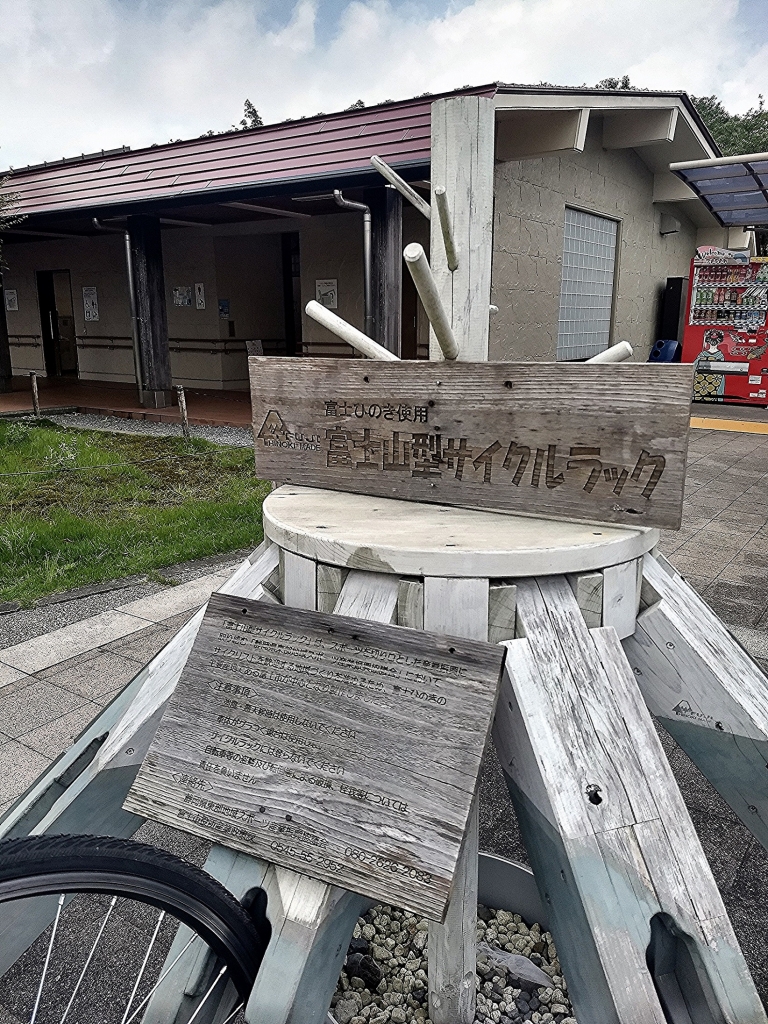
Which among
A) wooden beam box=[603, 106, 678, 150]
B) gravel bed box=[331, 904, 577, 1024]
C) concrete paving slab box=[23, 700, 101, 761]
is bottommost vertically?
gravel bed box=[331, 904, 577, 1024]

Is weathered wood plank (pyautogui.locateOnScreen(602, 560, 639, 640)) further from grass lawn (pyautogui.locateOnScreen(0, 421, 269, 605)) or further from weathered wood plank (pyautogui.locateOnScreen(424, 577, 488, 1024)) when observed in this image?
A: grass lawn (pyautogui.locateOnScreen(0, 421, 269, 605))

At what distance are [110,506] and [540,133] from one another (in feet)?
21.5

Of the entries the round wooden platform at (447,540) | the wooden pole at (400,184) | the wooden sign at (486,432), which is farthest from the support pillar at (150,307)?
the round wooden platform at (447,540)

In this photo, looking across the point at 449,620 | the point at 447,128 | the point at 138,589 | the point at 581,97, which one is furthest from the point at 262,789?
the point at 581,97

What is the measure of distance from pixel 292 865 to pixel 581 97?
935cm

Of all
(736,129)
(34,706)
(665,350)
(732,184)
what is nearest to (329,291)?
(732,184)

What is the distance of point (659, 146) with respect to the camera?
12242 mm

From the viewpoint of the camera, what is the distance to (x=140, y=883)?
1312 millimetres

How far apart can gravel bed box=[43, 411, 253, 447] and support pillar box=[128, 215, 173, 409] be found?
30.9 inches

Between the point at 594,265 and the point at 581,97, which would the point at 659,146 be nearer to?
the point at 594,265

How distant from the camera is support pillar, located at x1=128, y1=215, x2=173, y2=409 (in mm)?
12000

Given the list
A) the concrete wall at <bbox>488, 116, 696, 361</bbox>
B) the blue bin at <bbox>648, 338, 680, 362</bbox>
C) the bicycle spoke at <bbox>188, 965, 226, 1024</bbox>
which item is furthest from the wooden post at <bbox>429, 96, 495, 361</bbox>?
the blue bin at <bbox>648, 338, 680, 362</bbox>

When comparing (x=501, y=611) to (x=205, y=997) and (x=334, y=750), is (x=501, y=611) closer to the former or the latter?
(x=334, y=750)

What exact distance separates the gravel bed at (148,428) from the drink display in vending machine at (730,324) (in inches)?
328
